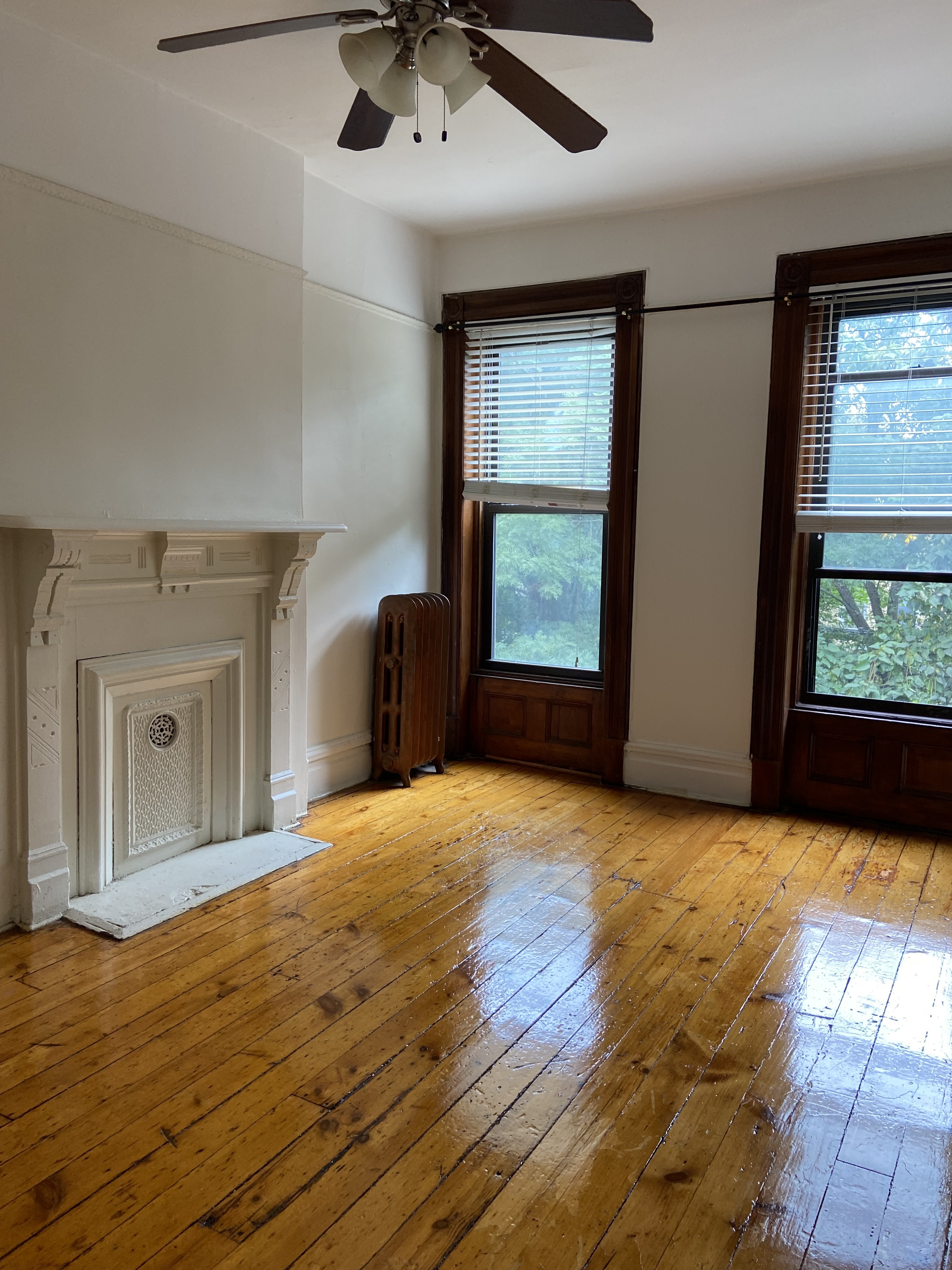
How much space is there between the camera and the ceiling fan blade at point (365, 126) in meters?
2.63

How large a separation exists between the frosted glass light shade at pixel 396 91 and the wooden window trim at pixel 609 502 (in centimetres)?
253

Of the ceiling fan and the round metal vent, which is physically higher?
the ceiling fan

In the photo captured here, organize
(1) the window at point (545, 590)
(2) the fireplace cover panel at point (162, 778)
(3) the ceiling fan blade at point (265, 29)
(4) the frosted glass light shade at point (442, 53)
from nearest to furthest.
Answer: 1. (4) the frosted glass light shade at point (442, 53)
2. (3) the ceiling fan blade at point (265, 29)
3. (2) the fireplace cover panel at point (162, 778)
4. (1) the window at point (545, 590)

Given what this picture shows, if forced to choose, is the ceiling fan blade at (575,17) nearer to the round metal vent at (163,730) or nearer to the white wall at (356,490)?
the white wall at (356,490)

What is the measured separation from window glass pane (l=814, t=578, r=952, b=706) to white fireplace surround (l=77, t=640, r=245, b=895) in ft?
9.11

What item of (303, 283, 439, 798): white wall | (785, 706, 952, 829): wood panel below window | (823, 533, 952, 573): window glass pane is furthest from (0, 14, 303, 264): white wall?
(785, 706, 952, 829): wood panel below window

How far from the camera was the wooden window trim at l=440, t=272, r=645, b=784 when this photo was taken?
474 centimetres

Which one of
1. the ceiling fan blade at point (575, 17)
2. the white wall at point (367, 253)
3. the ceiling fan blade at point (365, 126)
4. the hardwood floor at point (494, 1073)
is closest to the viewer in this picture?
the hardwood floor at point (494, 1073)

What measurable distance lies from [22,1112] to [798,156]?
14.3 ft

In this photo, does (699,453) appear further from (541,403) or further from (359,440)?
(359,440)

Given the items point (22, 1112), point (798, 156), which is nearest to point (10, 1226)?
point (22, 1112)

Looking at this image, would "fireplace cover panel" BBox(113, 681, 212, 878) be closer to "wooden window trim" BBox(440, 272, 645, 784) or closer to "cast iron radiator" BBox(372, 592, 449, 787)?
"cast iron radiator" BBox(372, 592, 449, 787)


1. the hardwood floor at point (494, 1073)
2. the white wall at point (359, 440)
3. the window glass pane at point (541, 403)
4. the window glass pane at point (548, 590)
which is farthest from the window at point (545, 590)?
the hardwood floor at point (494, 1073)

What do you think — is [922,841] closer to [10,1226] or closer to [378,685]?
[378,685]
